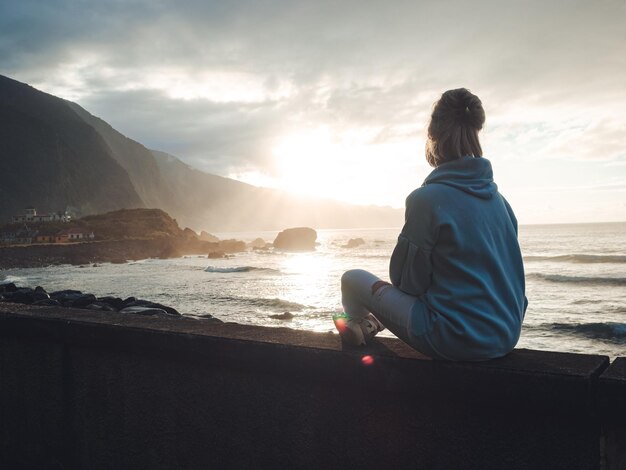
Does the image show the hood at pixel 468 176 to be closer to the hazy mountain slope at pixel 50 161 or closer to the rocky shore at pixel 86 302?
the rocky shore at pixel 86 302

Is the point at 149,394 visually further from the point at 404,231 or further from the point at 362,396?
the point at 404,231

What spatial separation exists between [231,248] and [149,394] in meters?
86.9

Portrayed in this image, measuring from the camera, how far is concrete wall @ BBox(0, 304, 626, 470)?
1871 mm

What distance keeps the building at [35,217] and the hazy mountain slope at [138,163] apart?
192 feet

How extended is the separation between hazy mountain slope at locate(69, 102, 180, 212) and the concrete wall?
160252 millimetres

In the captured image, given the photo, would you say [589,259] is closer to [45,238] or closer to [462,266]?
[462,266]

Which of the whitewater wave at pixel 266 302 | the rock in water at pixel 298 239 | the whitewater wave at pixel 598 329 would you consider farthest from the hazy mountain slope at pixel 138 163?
the whitewater wave at pixel 598 329

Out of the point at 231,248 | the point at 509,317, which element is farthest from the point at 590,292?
the point at 231,248

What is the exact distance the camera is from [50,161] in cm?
10819

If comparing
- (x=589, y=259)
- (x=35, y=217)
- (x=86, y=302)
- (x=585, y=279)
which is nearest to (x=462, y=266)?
(x=86, y=302)

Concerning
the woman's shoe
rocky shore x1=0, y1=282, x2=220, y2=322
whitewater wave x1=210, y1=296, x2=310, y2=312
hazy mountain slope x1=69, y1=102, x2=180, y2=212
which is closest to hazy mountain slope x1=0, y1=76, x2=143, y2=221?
hazy mountain slope x1=69, y1=102, x2=180, y2=212

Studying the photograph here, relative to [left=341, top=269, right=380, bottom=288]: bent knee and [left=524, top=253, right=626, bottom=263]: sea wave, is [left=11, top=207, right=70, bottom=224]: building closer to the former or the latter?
[left=524, top=253, right=626, bottom=263]: sea wave

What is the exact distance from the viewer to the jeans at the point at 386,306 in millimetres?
2217

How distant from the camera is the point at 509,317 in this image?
2229 mm
